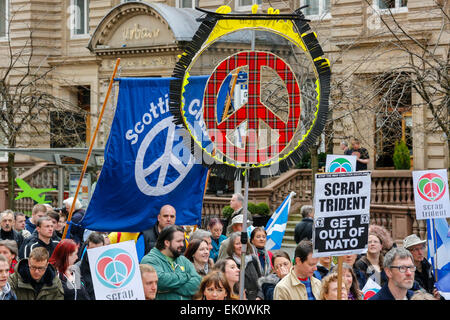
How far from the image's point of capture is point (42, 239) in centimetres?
1097

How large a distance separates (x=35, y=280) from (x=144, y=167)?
3.07 metres

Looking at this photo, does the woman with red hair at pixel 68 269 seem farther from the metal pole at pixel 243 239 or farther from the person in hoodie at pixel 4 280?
the metal pole at pixel 243 239

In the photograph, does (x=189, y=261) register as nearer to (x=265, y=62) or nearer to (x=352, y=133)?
(x=265, y=62)

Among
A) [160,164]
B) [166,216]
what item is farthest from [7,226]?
[166,216]

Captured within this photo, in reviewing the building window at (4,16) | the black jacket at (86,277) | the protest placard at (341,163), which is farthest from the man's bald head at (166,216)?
the building window at (4,16)

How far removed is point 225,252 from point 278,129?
2.29m

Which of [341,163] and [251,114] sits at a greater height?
[251,114]

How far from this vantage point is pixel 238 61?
25.9 ft

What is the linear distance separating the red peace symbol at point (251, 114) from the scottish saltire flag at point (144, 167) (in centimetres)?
260

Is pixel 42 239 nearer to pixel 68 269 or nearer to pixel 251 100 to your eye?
pixel 68 269

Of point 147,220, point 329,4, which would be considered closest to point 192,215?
point 147,220

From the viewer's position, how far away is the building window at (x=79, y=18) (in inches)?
1291

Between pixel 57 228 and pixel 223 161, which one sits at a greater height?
pixel 223 161

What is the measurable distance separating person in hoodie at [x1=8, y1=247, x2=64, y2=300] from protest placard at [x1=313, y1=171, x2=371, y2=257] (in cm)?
249
